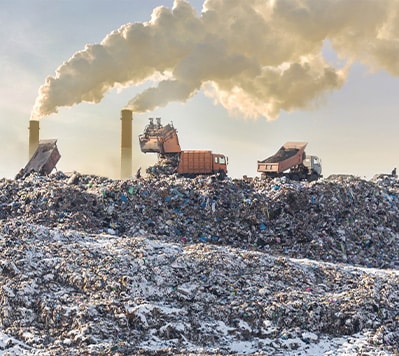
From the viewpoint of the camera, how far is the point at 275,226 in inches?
670

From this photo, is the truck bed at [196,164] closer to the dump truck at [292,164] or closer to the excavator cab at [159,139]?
the excavator cab at [159,139]

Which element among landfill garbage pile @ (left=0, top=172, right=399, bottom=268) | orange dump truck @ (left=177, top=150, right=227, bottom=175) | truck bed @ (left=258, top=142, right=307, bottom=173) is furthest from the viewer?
orange dump truck @ (left=177, top=150, right=227, bottom=175)

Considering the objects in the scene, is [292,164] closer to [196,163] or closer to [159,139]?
[196,163]

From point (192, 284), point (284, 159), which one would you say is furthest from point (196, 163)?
point (192, 284)

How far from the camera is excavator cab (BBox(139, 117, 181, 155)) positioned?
25.7 meters

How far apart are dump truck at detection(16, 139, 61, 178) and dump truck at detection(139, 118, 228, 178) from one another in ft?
14.2

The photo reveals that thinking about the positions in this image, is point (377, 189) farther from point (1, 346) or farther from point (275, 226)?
point (1, 346)

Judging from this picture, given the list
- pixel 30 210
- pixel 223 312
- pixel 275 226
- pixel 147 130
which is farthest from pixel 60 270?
pixel 147 130

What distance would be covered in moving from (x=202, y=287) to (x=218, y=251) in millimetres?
1882

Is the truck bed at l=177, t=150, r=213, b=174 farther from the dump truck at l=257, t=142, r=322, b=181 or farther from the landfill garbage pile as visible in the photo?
the landfill garbage pile

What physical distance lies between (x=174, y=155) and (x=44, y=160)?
6446 millimetres

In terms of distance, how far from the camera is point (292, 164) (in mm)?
26016

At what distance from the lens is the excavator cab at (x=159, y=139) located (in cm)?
2569

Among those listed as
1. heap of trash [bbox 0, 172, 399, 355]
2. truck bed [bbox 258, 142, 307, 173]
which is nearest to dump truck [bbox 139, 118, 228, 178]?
truck bed [bbox 258, 142, 307, 173]
